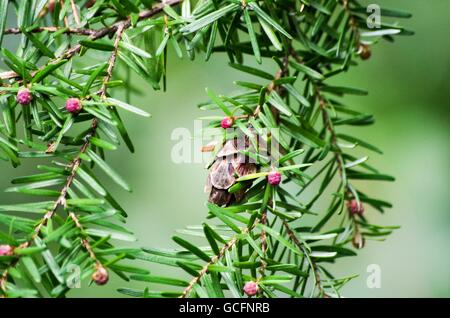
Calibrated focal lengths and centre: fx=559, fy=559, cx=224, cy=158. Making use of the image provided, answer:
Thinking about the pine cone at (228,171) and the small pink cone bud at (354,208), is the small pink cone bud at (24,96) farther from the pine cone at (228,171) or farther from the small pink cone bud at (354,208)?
the small pink cone bud at (354,208)

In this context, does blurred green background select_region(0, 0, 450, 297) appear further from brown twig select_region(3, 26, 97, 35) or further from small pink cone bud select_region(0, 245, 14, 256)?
small pink cone bud select_region(0, 245, 14, 256)

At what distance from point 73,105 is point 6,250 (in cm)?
11

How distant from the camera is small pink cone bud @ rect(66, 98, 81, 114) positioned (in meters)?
0.40

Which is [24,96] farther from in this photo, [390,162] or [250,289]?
[390,162]

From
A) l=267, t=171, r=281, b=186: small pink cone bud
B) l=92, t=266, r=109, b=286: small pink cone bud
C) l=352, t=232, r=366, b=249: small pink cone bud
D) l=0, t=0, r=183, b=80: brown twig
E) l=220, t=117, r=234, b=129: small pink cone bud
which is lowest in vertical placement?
l=352, t=232, r=366, b=249: small pink cone bud

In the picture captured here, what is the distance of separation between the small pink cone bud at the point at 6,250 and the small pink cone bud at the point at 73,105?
104 millimetres

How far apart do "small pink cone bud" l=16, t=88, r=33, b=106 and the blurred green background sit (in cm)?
69

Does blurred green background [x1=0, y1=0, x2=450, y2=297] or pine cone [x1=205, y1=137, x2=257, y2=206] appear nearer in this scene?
pine cone [x1=205, y1=137, x2=257, y2=206]

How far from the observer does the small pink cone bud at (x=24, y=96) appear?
0.40 m

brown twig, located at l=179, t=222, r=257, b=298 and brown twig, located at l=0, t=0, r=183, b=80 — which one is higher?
brown twig, located at l=0, t=0, r=183, b=80

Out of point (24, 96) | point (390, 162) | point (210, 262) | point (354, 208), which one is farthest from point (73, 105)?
point (390, 162)

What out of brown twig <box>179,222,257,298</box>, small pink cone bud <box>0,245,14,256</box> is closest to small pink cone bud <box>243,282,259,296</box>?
brown twig <box>179,222,257,298</box>

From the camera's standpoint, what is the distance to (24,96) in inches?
15.6
